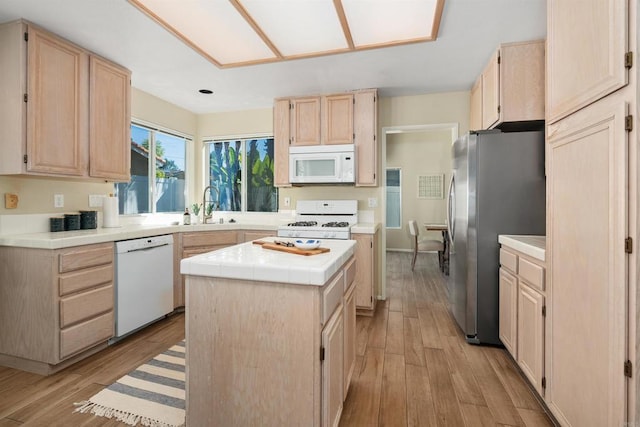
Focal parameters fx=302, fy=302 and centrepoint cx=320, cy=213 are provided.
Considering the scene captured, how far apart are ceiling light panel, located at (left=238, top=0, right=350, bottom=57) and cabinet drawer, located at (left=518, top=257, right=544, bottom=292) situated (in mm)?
2064

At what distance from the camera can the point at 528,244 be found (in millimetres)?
1920

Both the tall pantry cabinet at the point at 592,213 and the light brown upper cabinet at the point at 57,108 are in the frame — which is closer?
the tall pantry cabinet at the point at 592,213

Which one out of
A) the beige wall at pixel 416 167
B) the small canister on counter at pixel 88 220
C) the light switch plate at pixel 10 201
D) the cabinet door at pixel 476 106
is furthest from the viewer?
the beige wall at pixel 416 167

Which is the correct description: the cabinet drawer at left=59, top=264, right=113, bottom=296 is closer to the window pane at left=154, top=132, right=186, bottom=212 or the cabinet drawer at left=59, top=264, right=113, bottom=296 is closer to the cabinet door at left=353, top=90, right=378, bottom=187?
the window pane at left=154, top=132, right=186, bottom=212

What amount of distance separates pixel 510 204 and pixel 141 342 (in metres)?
3.27

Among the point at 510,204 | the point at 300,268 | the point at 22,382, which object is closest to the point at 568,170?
the point at 510,204

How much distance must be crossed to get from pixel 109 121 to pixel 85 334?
1.81 meters

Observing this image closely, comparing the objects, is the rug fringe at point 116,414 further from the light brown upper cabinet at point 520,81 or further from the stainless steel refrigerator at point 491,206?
the light brown upper cabinet at point 520,81

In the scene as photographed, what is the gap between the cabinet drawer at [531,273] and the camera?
174cm

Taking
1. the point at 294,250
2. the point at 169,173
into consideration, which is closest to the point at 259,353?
the point at 294,250

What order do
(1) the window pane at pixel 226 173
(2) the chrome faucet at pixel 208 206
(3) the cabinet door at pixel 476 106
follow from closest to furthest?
(3) the cabinet door at pixel 476 106, (2) the chrome faucet at pixel 208 206, (1) the window pane at pixel 226 173

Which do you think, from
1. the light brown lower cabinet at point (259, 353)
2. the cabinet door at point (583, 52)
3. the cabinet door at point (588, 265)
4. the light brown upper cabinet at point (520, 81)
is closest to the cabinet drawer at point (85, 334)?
the light brown lower cabinet at point (259, 353)

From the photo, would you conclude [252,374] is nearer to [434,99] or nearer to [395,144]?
[434,99]

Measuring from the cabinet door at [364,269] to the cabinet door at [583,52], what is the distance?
6.36ft
